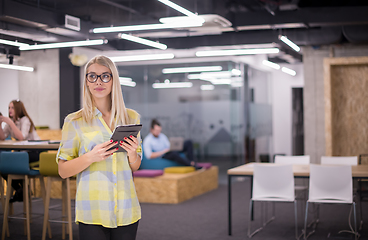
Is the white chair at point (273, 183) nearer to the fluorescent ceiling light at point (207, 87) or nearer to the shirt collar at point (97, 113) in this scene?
the shirt collar at point (97, 113)

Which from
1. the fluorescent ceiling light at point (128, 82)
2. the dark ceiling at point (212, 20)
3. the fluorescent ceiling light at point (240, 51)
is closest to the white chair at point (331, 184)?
the dark ceiling at point (212, 20)

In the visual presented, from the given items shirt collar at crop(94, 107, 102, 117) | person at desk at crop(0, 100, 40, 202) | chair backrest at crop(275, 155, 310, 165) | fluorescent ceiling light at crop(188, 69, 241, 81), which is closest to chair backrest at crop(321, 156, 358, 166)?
chair backrest at crop(275, 155, 310, 165)

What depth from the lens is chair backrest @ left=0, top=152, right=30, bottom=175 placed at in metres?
5.06

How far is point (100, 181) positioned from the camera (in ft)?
7.23

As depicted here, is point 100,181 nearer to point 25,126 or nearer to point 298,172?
point 298,172

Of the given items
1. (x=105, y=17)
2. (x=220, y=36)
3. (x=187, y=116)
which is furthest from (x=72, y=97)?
(x=220, y=36)

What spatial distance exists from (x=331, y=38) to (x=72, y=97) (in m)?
6.08

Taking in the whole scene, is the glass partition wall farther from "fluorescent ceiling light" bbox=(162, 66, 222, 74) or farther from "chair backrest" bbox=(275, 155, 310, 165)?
"chair backrest" bbox=(275, 155, 310, 165)

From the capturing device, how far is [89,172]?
7.25 feet

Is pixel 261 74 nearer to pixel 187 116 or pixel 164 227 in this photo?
pixel 187 116

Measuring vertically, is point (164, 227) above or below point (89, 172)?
below

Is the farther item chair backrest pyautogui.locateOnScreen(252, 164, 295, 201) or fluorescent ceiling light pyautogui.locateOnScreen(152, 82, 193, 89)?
fluorescent ceiling light pyautogui.locateOnScreen(152, 82, 193, 89)

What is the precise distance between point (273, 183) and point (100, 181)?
134 inches

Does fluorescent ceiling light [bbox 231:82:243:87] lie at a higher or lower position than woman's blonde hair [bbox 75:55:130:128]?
higher
